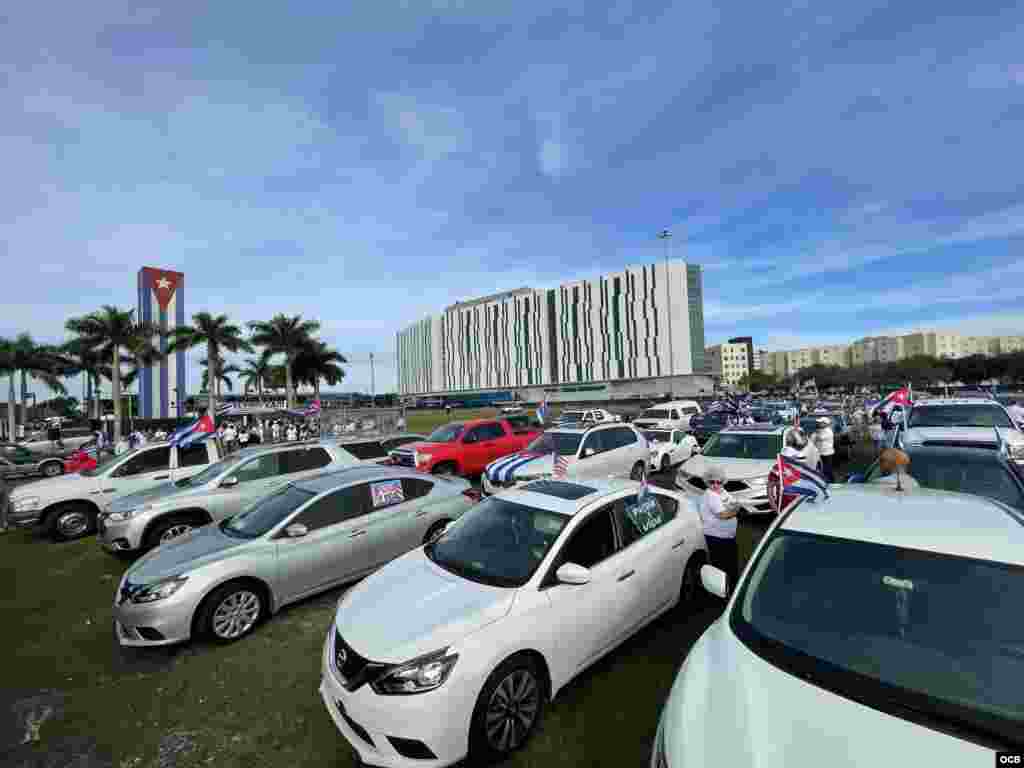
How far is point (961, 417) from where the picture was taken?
10.6 m

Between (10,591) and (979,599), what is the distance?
10.6 meters

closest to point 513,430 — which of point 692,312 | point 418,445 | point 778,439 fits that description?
point 418,445

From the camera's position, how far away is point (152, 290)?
50719 millimetres

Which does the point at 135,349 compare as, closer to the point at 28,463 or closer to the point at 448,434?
the point at 28,463

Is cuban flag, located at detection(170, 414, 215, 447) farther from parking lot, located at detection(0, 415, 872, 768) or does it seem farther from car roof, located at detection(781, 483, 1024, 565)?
car roof, located at detection(781, 483, 1024, 565)

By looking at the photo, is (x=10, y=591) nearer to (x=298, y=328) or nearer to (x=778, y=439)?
(x=778, y=439)

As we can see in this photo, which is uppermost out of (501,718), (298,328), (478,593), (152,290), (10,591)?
(152,290)

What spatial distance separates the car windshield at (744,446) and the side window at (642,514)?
487 cm

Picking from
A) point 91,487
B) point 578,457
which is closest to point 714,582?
point 578,457

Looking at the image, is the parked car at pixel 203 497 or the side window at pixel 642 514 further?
the parked car at pixel 203 497

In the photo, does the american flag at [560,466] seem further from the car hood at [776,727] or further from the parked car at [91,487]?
the parked car at [91,487]

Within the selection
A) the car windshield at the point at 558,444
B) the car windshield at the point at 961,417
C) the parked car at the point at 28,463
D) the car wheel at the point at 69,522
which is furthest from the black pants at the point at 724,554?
the parked car at the point at 28,463

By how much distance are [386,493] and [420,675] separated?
372 centimetres

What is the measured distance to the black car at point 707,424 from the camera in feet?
63.8
